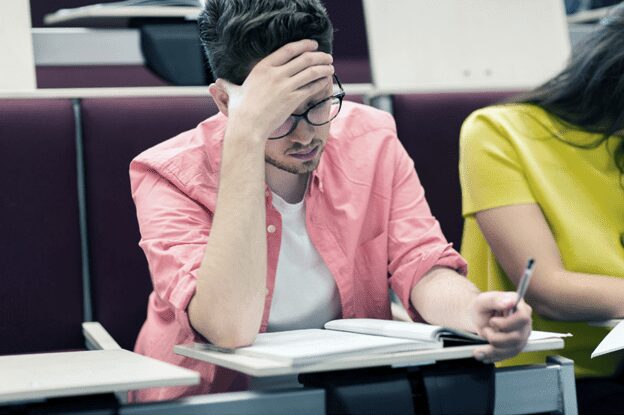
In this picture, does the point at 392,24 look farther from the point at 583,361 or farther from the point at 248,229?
the point at 248,229

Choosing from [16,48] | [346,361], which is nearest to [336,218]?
[346,361]

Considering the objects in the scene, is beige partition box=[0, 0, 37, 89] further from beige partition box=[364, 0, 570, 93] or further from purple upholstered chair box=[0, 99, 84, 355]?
beige partition box=[364, 0, 570, 93]

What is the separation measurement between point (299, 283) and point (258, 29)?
429 millimetres

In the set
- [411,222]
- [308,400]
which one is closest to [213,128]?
[411,222]

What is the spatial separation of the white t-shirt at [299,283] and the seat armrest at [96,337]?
29 centimetres

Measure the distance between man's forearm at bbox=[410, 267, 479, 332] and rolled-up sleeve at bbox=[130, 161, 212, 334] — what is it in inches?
13.9

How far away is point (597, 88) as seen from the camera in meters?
1.83

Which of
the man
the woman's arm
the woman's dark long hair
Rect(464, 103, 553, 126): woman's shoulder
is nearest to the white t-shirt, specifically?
the man

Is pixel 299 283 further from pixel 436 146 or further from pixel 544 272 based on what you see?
pixel 436 146

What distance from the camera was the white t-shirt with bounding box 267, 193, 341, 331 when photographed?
62.4 inches

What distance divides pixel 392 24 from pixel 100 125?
2.57 feet

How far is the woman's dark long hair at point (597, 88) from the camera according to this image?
1824 millimetres

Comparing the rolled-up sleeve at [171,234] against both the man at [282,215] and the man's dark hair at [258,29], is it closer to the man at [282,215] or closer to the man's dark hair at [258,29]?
the man at [282,215]

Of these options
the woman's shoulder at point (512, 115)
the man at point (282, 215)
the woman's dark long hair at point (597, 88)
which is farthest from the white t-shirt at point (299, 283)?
the woman's dark long hair at point (597, 88)
